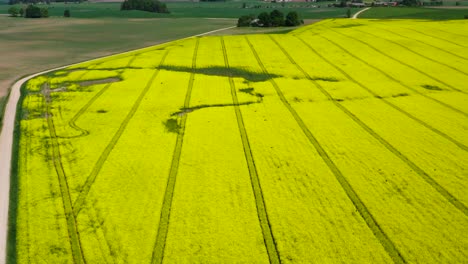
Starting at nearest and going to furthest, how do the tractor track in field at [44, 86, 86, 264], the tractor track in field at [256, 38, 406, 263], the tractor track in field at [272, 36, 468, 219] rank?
1. the tractor track in field at [256, 38, 406, 263]
2. the tractor track in field at [44, 86, 86, 264]
3. the tractor track in field at [272, 36, 468, 219]

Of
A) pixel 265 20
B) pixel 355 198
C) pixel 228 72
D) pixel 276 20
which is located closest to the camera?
pixel 355 198

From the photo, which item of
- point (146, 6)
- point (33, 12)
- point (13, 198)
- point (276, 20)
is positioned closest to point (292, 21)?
point (276, 20)

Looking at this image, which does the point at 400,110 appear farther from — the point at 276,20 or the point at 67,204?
the point at 276,20

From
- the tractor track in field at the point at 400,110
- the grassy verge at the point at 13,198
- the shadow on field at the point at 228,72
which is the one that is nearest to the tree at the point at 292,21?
the tractor track in field at the point at 400,110

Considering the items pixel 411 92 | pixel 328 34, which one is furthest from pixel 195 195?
pixel 328 34

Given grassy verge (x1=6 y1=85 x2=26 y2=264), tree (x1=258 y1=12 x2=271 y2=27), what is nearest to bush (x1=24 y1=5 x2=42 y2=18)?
tree (x1=258 y1=12 x2=271 y2=27)

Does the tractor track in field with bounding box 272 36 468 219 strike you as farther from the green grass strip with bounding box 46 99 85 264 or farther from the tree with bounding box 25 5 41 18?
the tree with bounding box 25 5 41 18

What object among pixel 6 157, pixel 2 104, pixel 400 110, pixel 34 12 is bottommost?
pixel 6 157
